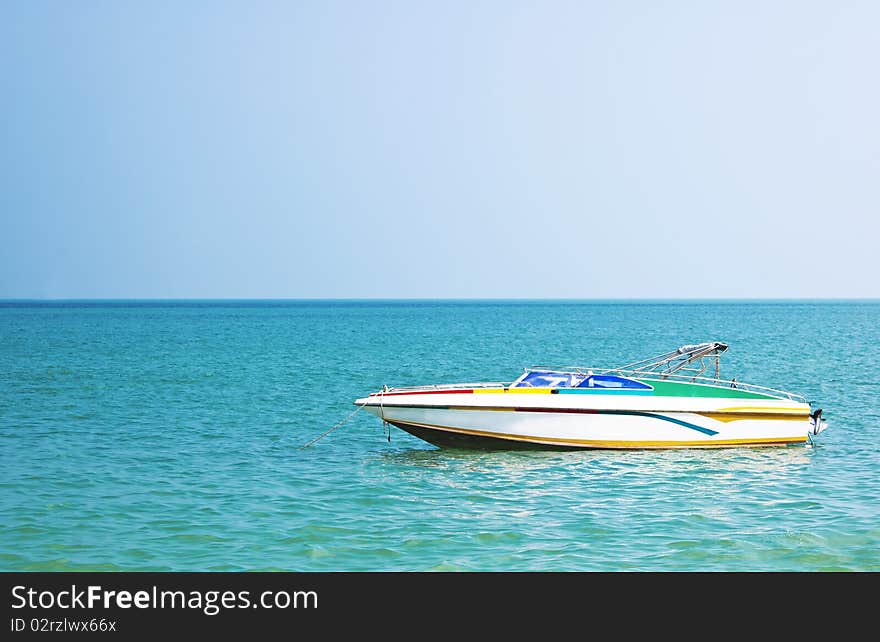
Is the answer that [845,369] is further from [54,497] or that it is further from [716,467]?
[54,497]

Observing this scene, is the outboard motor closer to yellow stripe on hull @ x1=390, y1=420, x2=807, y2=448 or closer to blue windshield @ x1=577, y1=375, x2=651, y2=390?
yellow stripe on hull @ x1=390, y1=420, x2=807, y2=448

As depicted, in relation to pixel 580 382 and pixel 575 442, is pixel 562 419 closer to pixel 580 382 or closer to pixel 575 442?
pixel 575 442

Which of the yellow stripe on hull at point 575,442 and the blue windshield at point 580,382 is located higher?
the blue windshield at point 580,382

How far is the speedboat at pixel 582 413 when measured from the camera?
2467cm

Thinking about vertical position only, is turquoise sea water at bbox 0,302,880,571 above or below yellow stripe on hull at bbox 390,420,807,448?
below

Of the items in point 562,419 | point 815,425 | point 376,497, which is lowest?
point 376,497

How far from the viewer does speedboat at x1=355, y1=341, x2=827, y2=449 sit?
24.7 metres

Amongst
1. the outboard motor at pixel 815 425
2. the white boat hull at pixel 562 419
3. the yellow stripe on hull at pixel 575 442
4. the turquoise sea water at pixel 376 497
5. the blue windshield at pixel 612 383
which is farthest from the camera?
the outboard motor at pixel 815 425

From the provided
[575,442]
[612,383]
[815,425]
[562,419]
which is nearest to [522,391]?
[562,419]

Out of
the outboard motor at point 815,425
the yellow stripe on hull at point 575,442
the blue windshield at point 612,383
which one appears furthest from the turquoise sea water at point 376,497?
the blue windshield at point 612,383

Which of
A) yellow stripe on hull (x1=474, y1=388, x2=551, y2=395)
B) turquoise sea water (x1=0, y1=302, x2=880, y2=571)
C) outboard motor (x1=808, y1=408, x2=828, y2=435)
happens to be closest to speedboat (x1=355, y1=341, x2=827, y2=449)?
yellow stripe on hull (x1=474, y1=388, x2=551, y2=395)

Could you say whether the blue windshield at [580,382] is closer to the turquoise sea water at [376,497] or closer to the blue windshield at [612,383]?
the blue windshield at [612,383]

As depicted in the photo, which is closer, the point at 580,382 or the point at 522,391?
the point at 522,391

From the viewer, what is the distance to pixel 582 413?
24688mm
